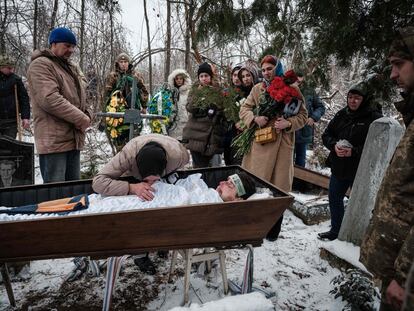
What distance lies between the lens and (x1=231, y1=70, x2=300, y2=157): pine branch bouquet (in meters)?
3.23

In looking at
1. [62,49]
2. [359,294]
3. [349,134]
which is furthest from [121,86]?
[359,294]

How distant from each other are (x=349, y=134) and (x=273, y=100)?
2.79 feet

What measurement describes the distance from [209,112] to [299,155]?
2.31 m

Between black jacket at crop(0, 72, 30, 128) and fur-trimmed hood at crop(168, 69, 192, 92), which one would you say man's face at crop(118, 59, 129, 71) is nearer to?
fur-trimmed hood at crop(168, 69, 192, 92)

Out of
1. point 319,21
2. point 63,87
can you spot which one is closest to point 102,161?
point 63,87

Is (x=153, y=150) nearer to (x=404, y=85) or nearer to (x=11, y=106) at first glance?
(x=404, y=85)

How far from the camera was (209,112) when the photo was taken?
4027 millimetres

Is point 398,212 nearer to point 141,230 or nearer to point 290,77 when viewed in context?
point 141,230

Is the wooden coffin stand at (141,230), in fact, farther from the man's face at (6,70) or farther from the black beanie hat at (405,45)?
the man's face at (6,70)

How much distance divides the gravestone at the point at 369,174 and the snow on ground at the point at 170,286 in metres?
Answer: 0.45

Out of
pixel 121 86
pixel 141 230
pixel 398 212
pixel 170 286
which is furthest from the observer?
pixel 121 86

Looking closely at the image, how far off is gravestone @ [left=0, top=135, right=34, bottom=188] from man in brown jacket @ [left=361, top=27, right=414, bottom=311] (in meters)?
3.19

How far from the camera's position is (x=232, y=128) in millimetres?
4324

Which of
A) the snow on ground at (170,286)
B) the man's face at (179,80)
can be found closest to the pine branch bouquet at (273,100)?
the snow on ground at (170,286)
